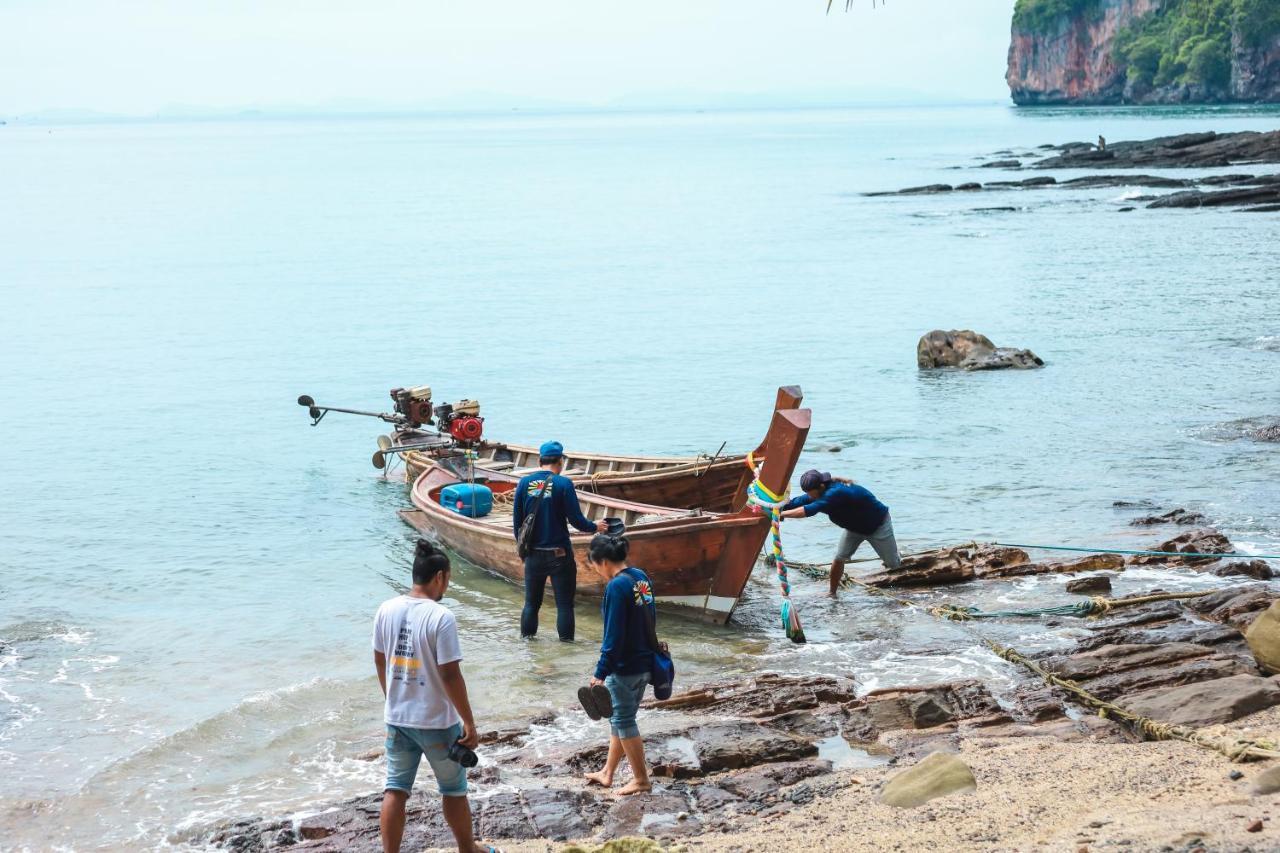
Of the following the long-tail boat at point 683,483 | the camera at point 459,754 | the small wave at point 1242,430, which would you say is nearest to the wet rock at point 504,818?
the camera at point 459,754

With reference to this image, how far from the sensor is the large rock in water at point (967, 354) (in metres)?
29.0

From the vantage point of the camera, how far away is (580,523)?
11.9m

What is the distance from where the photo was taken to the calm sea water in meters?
11.7

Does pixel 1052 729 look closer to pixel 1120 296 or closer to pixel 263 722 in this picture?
pixel 263 722

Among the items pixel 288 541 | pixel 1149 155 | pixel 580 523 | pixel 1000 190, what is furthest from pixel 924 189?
pixel 580 523

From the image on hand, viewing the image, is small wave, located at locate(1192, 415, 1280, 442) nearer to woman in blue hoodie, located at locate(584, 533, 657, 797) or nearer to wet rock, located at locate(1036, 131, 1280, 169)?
woman in blue hoodie, located at locate(584, 533, 657, 797)

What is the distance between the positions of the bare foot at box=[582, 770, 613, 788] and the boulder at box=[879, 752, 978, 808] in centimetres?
178

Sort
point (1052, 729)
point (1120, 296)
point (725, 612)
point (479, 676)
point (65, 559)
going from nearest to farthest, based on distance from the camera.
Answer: point (1052, 729) < point (479, 676) < point (725, 612) < point (65, 559) < point (1120, 296)

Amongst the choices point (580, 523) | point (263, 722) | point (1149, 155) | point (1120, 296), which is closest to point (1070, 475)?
point (580, 523)

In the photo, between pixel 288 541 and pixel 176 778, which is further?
pixel 288 541

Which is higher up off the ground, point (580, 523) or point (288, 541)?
point (580, 523)

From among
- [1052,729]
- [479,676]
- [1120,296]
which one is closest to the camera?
[1052,729]

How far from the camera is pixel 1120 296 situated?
128 ft

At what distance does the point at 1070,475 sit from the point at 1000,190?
60.9 meters
